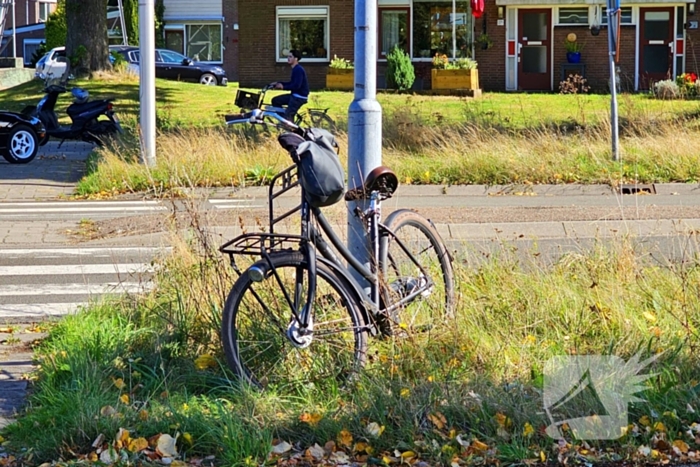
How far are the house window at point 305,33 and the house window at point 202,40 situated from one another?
45.2 feet

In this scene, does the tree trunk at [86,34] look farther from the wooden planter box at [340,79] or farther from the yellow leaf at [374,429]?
the yellow leaf at [374,429]

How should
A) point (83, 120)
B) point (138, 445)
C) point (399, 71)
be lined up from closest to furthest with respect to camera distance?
point (138, 445) < point (83, 120) < point (399, 71)

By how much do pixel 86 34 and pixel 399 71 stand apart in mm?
9653

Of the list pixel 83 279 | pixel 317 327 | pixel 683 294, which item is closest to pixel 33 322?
pixel 83 279

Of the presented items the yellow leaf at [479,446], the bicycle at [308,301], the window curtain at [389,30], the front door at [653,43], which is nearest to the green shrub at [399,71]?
the window curtain at [389,30]

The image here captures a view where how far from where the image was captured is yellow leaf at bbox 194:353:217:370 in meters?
5.80

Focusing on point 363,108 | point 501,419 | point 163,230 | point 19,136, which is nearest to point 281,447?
point 501,419

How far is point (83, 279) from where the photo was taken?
30.8 ft

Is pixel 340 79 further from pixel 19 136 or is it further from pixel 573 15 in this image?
pixel 19 136

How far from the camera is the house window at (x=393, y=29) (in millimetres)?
37656

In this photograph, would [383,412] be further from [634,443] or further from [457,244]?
[457,244]

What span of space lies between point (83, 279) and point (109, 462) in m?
4.81

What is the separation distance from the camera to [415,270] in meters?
6.50

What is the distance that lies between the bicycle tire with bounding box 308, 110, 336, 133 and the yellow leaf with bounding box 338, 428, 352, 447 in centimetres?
1406
